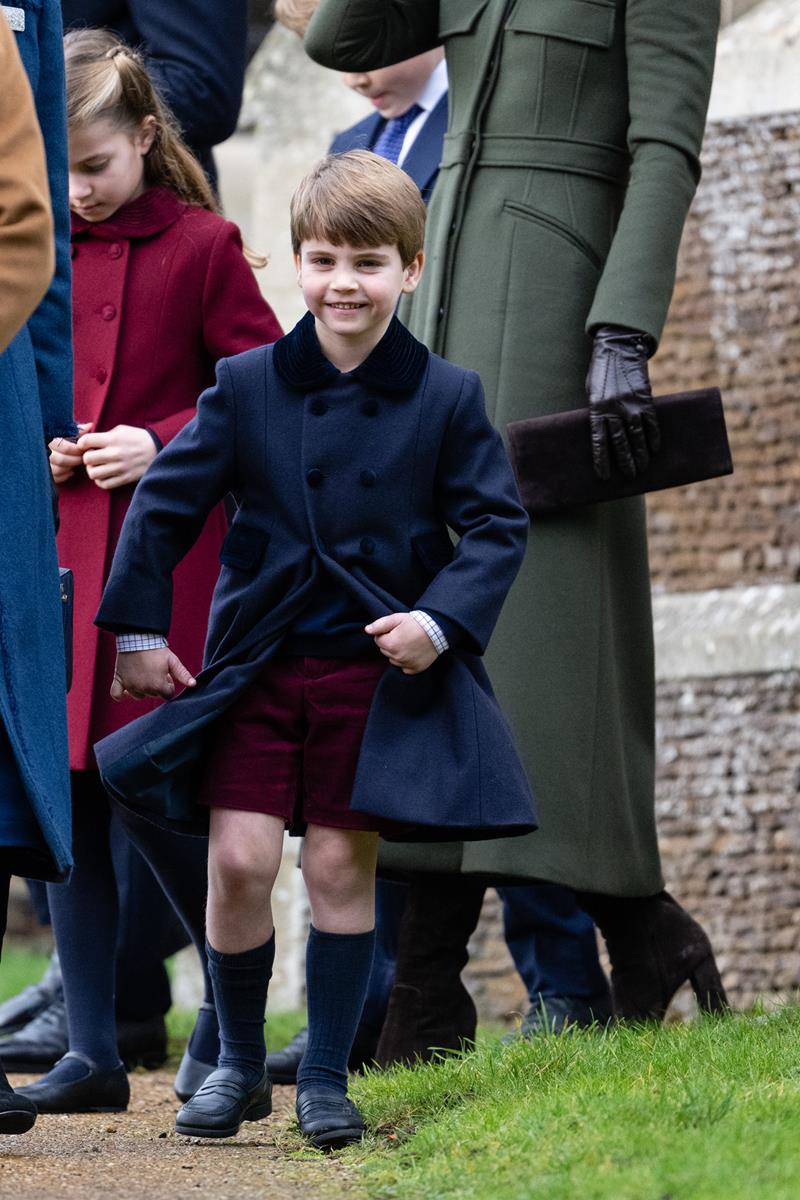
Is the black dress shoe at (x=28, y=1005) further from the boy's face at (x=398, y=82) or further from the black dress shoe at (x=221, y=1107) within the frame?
the boy's face at (x=398, y=82)

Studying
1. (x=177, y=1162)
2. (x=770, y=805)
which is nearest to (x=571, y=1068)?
(x=177, y=1162)

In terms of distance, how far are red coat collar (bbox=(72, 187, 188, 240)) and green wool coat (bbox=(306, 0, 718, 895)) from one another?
1.65 ft

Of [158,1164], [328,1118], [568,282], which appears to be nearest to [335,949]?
[328,1118]

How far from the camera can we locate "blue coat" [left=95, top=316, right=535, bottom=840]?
3.30 m

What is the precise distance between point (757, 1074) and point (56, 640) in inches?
48.4

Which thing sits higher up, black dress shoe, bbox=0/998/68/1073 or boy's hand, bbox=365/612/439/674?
boy's hand, bbox=365/612/439/674

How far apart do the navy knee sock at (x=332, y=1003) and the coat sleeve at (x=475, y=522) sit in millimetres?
505

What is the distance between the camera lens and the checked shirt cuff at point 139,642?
3.41 m

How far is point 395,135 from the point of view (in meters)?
4.78

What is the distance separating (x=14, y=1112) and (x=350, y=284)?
1.32 m

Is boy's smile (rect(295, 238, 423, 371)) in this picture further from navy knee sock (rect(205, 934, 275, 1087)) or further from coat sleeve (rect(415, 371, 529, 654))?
navy knee sock (rect(205, 934, 275, 1087))

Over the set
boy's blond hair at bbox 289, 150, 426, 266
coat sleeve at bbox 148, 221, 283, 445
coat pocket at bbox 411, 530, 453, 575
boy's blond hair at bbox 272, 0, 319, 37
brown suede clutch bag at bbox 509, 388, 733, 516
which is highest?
boy's blond hair at bbox 272, 0, 319, 37

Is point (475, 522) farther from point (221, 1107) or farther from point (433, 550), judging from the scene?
point (221, 1107)

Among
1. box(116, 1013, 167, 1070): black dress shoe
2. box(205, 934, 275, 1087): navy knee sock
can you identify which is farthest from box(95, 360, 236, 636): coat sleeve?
box(116, 1013, 167, 1070): black dress shoe
